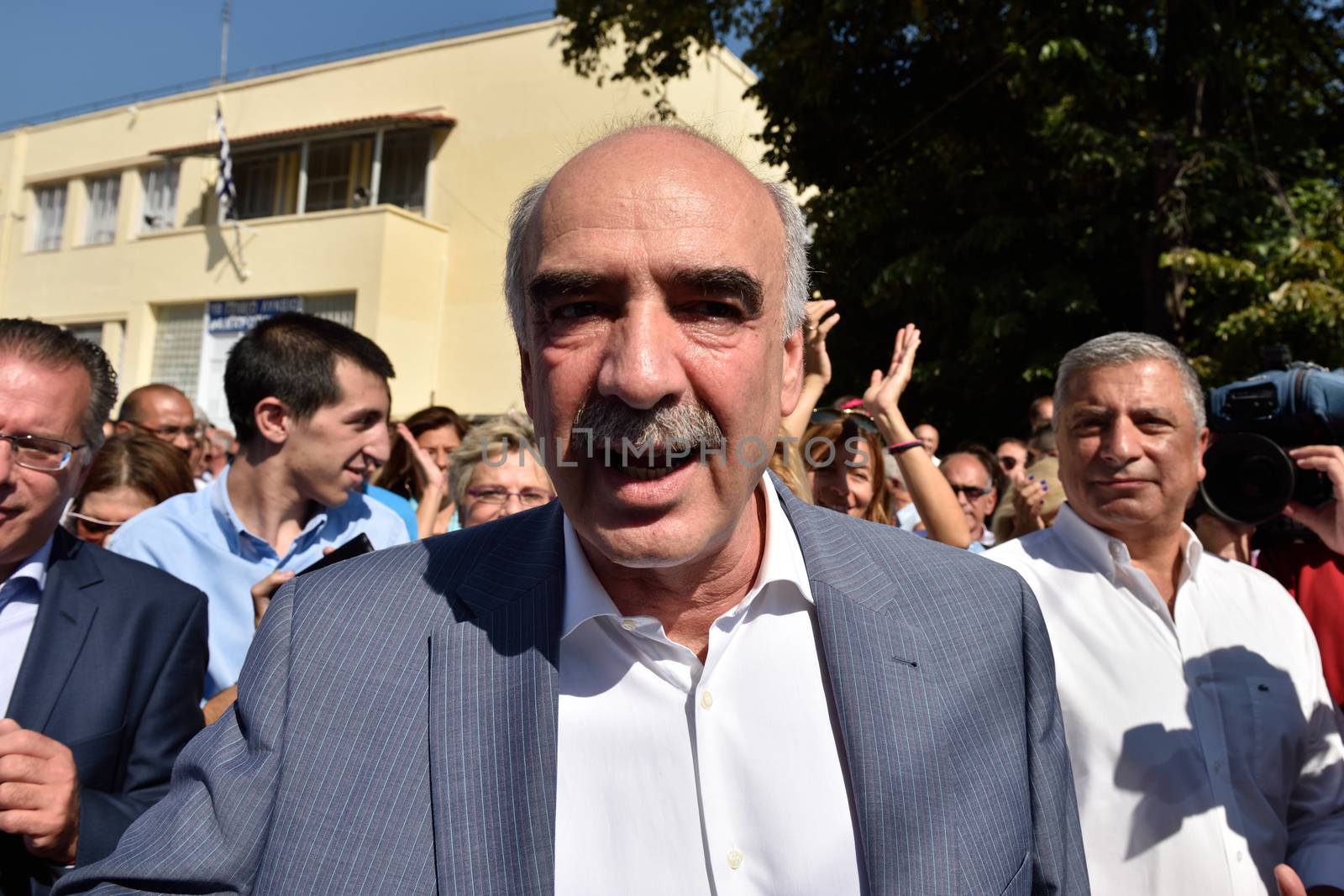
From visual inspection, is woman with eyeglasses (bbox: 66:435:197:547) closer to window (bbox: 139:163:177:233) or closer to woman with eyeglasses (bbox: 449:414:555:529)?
woman with eyeglasses (bbox: 449:414:555:529)

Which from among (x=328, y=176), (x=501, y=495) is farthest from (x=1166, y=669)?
(x=328, y=176)

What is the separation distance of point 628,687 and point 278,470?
7.29 feet

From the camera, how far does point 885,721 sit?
1.54 meters

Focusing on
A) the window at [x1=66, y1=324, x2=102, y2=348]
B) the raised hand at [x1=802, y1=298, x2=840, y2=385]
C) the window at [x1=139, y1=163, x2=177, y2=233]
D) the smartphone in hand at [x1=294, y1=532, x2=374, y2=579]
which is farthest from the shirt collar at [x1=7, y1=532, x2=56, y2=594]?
the window at [x1=66, y1=324, x2=102, y2=348]

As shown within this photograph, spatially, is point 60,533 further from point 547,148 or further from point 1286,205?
point 547,148

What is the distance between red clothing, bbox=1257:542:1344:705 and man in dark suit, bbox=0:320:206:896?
3030 millimetres

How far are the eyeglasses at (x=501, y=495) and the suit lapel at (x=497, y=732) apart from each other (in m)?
2.06

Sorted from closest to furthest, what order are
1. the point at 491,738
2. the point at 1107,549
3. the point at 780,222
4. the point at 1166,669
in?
the point at 491,738 → the point at 780,222 → the point at 1166,669 → the point at 1107,549

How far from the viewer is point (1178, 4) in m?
9.09

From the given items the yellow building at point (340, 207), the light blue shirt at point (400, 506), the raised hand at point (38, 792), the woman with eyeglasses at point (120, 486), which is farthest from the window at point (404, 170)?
the raised hand at point (38, 792)

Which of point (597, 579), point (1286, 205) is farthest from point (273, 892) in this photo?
point (1286, 205)

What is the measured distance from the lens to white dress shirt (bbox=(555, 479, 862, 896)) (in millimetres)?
1499

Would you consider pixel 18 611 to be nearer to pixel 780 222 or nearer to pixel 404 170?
pixel 780 222

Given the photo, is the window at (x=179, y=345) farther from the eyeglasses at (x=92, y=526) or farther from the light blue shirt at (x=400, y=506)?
the eyeglasses at (x=92, y=526)
